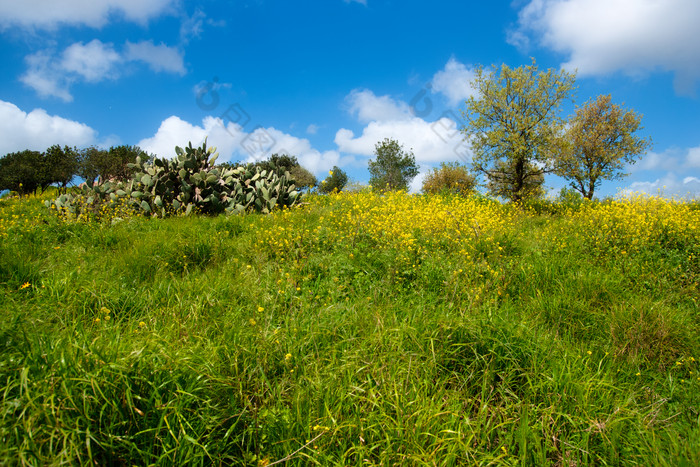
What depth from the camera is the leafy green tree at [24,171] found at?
3816cm

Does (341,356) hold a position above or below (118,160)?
below

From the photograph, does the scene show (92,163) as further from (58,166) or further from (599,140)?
(599,140)

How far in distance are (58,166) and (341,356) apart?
50014 mm

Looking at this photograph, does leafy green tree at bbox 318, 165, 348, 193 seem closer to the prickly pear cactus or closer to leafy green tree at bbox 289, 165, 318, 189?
leafy green tree at bbox 289, 165, 318, 189

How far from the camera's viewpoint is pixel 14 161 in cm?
3956

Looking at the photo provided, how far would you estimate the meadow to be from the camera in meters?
2.13

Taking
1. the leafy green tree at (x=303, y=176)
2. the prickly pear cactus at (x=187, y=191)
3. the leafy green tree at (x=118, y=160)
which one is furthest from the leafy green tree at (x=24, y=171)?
the prickly pear cactus at (x=187, y=191)

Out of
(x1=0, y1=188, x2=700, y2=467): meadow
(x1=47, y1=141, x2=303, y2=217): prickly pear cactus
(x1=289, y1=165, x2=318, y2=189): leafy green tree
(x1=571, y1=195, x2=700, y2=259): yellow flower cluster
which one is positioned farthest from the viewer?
(x1=289, y1=165, x2=318, y2=189): leafy green tree

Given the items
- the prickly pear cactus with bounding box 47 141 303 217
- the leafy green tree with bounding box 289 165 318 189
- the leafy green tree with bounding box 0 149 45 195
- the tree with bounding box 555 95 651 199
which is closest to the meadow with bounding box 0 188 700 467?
the prickly pear cactus with bounding box 47 141 303 217

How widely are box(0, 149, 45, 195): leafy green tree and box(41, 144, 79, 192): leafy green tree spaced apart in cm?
36

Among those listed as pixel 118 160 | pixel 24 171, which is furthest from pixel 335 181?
pixel 24 171

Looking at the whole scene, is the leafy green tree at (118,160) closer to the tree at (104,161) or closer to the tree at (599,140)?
the tree at (104,161)

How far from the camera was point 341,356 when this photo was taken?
3018 mm

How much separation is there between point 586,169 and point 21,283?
31.3 metres
